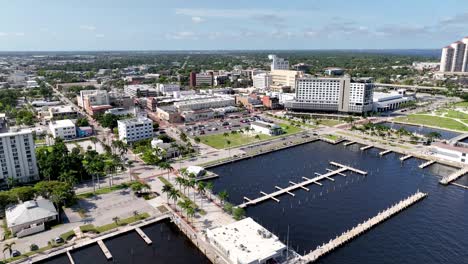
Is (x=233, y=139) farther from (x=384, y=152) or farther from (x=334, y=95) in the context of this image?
(x=334, y=95)

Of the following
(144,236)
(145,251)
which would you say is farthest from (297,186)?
(145,251)

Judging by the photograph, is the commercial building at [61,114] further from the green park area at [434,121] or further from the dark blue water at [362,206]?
the green park area at [434,121]

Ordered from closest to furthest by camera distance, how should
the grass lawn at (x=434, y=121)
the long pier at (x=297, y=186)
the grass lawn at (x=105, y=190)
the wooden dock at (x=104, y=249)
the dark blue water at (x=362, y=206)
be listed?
1. the wooden dock at (x=104, y=249)
2. the dark blue water at (x=362, y=206)
3. the grass lawn at (x=105, y=190)
4. the long pier at (x=297, y=186)
5. the grass lawn at (x=434, y=121)

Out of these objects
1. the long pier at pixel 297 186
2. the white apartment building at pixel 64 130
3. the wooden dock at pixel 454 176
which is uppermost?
the white apartment building at pixel 64 130

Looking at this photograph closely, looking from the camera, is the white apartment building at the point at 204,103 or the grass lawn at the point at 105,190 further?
the white apartment building at the point at 204,103

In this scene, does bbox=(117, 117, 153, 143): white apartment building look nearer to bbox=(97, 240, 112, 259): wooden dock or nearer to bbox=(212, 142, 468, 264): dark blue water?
bbox=(212, 142, 468, 264): dark blue water

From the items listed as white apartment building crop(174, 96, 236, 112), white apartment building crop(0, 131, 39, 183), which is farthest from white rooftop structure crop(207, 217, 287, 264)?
white apartment building crop(174, 96, 236, 112)

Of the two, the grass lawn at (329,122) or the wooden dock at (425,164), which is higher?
the grass lawn at (329,122)

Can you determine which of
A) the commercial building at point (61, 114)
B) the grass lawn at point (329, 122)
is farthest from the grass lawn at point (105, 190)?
the grass lawn at point (329, 122)
